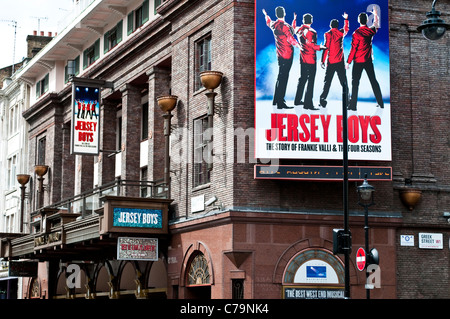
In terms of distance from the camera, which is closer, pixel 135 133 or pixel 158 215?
pixel 158 215

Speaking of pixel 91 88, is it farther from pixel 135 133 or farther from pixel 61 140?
pixel 61 140

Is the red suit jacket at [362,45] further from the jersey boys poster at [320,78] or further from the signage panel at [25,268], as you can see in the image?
the signage panel at [25,268]

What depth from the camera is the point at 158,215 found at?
28312 mm

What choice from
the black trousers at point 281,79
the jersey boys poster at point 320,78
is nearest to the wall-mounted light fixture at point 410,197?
the jersey boys poster at point 320,78

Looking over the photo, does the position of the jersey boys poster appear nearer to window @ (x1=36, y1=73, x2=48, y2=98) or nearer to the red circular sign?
the red circular sign

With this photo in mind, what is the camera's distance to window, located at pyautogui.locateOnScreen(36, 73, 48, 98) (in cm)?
4979

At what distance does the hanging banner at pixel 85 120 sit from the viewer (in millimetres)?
33525

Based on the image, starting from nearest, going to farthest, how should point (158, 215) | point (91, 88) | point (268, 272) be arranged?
point (268, 272)
point (158, 215)
point (91, 88)

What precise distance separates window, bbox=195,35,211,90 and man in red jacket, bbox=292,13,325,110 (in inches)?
150

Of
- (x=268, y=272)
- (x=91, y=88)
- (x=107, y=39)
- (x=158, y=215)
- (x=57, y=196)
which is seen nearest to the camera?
(x=268, y=272)

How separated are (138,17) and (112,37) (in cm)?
373

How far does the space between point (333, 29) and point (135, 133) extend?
1328cm
